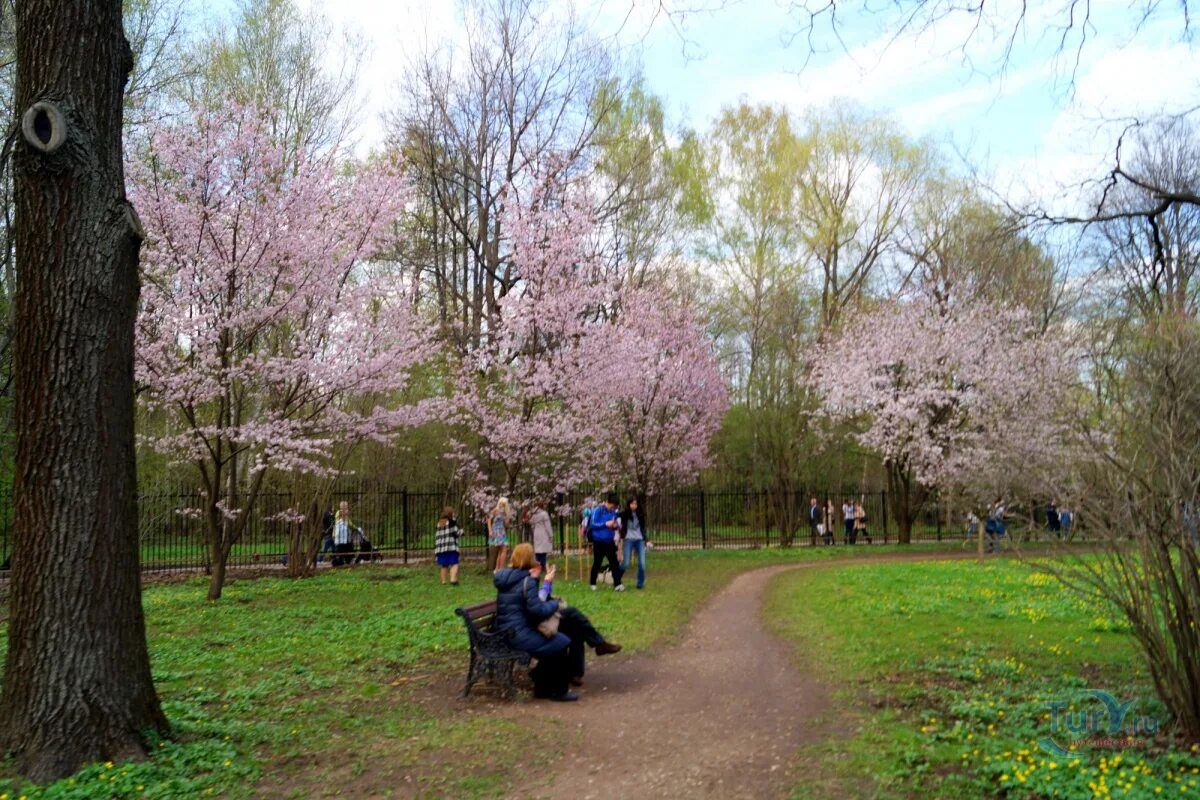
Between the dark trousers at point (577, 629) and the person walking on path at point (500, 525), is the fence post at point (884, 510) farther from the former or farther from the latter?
the dark trousers at point (577, 629)

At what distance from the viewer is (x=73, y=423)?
532 cm

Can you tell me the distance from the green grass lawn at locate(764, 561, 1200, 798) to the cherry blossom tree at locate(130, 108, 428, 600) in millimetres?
8178

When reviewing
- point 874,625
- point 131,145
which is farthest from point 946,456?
point 131,145

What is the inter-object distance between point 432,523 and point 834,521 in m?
14.4

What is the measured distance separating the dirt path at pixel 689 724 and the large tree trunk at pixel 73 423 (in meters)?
2.66

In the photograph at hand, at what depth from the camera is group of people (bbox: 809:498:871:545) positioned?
2858cm

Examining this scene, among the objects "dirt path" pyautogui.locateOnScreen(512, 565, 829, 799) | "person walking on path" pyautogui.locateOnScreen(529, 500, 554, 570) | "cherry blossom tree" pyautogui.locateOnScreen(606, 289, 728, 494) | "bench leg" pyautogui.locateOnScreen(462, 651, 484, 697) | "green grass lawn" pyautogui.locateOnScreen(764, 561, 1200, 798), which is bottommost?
"dirt path" pyautogui.locateOnScreen(512, 565, 829, 799)

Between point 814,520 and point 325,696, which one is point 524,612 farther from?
point 814,520

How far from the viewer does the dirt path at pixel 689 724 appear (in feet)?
16.5

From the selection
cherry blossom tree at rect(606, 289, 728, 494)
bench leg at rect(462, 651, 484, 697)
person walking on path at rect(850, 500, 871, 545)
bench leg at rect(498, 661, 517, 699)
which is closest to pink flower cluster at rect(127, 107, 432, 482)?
cherry blossom tree at rect(606, 289, 728, 494)

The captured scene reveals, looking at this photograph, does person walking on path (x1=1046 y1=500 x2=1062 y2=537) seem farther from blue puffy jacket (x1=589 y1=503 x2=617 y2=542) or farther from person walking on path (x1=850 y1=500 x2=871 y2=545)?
blue puffy jacket (x1=589 y1=503 x2=617 y2=542)

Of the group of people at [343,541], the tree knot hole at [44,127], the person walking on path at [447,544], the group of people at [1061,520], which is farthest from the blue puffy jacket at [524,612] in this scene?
the group of people at [343,541]

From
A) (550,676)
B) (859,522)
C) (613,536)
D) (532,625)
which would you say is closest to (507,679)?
(550,676)

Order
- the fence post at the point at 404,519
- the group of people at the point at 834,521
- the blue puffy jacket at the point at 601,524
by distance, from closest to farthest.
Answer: the blue puffy jacket at the point at 601,524, the fence post at the point at 404,519, the group of people at the point at 834,521
